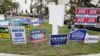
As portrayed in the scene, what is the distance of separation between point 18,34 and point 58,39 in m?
1.90

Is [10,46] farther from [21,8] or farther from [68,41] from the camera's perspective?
[21,8]

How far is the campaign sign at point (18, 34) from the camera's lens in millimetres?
14797

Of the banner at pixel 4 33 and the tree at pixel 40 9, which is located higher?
the banner at pixel 4 33

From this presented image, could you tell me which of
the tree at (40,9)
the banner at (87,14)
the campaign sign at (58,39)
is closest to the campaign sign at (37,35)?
the campaign sign at (58,39)

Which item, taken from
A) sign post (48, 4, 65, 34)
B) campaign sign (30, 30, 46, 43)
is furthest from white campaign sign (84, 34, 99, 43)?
campaign sign (30, 30, 46, 43)

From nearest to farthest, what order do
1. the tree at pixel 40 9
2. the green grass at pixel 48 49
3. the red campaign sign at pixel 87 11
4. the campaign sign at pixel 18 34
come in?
the green grass at pixel 48 49 < the campaign sign at pixel 18 34 < the red campaign sign at pixel 87 11 < the tree at pixel 40 9

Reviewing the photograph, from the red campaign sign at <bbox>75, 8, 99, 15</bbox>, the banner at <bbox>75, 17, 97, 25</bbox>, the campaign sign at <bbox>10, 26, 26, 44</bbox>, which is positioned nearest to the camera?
the campaign sign at <bbox>10, 26, 26, 44</bbox>

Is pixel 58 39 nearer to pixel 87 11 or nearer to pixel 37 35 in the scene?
pixel 37 35

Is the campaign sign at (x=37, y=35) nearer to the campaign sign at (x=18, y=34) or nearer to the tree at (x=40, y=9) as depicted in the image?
the campaign sign at (x=18, y=34)

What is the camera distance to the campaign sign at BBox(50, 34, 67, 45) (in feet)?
46.3

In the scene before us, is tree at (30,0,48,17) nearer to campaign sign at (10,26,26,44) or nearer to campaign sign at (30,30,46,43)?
campaign sign at (30,30,46,43)

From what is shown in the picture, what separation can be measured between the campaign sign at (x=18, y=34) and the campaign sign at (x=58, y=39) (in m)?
1.43

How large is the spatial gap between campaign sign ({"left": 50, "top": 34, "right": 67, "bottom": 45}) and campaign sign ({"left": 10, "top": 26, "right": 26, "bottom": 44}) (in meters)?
1.43

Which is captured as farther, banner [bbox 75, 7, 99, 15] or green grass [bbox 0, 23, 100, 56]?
banner [bbox 75, 7, 99, 15]
